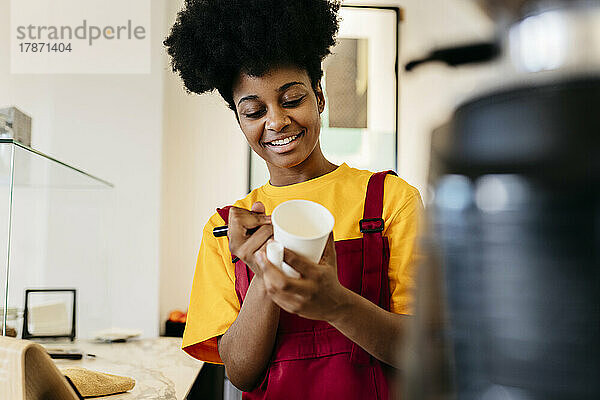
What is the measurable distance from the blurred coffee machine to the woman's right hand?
507 mm

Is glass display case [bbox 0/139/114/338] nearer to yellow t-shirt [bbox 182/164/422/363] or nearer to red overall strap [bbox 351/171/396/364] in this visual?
yellow t-shirt [bbox 182/164/422/363]

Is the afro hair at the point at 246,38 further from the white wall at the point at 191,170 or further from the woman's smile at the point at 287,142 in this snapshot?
the white wall at the point at 191,170

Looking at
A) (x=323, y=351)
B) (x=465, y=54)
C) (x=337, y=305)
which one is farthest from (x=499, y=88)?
(x=323, y=351)

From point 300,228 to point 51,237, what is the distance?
1.69m

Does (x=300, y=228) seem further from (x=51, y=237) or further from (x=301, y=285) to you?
(x=51, y=237)

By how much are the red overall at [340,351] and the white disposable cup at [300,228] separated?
0.30 meters

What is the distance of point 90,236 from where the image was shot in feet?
7.78

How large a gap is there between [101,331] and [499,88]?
7.83 feet

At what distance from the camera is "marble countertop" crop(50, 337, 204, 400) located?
156cm

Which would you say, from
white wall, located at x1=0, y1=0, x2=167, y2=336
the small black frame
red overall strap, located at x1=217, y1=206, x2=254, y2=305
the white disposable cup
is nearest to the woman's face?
red overall strap, located at x1=217, y1=206, x2=254, y2=305

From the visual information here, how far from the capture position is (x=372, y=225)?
0.97 meters

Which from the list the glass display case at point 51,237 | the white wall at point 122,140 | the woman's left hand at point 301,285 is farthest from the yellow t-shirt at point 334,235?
the white wall at point 122,140

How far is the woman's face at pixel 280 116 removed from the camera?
0.99 metres

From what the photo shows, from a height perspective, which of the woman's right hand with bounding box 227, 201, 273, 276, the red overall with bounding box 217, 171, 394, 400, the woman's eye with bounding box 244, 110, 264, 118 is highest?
the woman's eye with bounding box 244, 110, 264, 118
